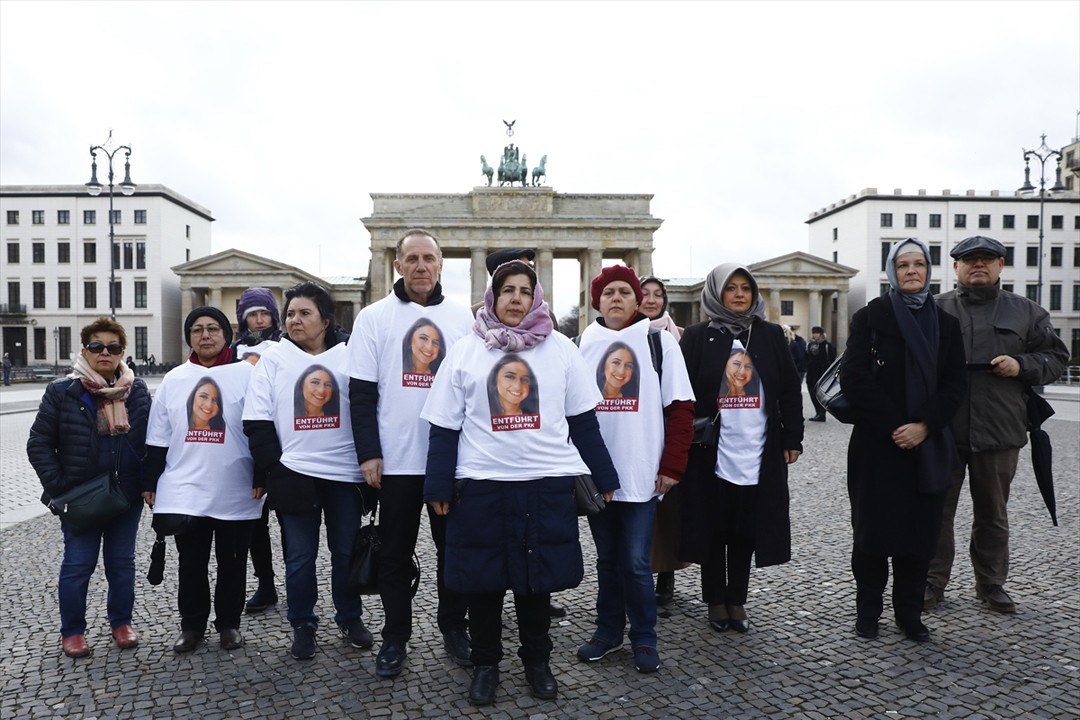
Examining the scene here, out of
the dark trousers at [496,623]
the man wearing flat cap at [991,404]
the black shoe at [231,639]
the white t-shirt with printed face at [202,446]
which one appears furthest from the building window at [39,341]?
the man wearing flat cap at [991,404]

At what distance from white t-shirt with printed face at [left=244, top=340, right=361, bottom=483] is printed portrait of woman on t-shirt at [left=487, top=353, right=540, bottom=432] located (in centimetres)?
103

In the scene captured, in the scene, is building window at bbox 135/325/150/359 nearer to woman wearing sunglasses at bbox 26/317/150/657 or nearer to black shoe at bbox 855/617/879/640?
woman wearing sunglasses at bbox 26/317/150/657

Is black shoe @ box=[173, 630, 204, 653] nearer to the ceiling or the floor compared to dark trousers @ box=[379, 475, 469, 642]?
nearer to the floor

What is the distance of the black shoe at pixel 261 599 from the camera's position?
16.9ft

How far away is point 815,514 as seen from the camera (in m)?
7.81

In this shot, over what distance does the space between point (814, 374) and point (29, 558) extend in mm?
14882

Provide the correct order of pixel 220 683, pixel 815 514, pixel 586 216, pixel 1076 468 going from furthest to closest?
pixel 586 216 → pixel 1076 468 → pixel 815 514 → pixel 220 683

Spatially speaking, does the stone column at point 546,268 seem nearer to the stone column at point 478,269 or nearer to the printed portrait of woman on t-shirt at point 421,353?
the stone column at point 478,269

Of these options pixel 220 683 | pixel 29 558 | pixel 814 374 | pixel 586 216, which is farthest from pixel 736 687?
pixel 586 216

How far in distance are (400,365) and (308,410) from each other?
0.62 meters

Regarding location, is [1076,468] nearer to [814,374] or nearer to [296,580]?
[814,374]

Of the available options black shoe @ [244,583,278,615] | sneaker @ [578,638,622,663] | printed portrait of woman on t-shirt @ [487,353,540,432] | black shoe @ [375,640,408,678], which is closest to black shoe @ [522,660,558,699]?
sneaker @ [578,638,622,663]

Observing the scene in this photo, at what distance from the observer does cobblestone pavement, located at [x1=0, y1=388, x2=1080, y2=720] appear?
3.68 m

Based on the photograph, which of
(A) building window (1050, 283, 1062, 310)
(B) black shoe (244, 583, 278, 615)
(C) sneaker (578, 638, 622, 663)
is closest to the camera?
(C) sneaker (578, 638, 622, 663)
